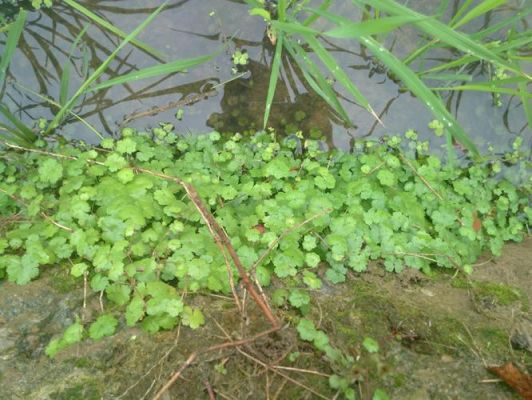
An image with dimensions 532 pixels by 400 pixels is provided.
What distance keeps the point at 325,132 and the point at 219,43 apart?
95 cm

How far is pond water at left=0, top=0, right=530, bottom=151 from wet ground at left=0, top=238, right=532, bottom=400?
4.34 ft

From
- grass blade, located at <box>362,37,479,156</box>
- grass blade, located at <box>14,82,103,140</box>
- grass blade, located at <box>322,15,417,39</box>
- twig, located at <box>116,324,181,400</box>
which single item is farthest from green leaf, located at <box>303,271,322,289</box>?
grass blade, located at <box>14,82,103,140</box>

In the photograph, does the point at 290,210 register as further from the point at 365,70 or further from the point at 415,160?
the point at 365,70

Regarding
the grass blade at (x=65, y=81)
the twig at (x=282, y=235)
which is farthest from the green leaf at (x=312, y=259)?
the grass blade at (x=65, y=81)

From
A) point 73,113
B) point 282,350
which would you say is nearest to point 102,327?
point 282,350

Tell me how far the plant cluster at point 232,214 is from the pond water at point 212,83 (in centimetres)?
17

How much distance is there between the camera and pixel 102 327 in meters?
1.91

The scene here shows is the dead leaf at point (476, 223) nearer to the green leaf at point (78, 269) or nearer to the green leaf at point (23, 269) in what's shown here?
the green leaf at point (78, 269)

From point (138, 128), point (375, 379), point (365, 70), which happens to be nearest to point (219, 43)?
point (138, 128)

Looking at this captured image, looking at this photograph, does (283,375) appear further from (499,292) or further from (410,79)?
(410,79)

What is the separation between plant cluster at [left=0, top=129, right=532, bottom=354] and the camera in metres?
2.14

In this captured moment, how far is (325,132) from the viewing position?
3.18 meters

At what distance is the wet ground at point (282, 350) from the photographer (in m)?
1.72

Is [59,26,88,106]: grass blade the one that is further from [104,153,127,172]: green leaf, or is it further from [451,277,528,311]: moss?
[451,277,528,311]: moss
